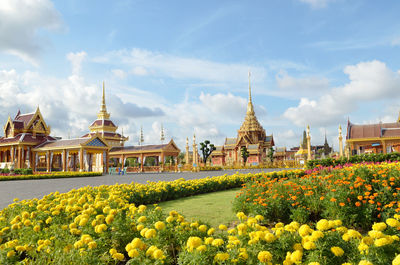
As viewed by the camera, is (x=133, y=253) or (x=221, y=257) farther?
(x=133, y=253)

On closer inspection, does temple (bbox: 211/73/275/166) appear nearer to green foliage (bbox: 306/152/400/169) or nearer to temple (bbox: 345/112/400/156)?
temple (bbox: 345/112/400/156)

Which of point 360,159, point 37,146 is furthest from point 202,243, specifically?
point 37,146

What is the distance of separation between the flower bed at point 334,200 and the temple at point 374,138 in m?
25.3

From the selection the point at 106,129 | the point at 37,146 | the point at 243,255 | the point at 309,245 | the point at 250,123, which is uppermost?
the point at 250,123

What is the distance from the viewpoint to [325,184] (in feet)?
22.1

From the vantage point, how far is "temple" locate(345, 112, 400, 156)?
28898 mm

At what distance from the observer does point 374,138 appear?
94.3 ft

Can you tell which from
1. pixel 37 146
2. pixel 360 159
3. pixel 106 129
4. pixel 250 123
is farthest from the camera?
pixel 250 123

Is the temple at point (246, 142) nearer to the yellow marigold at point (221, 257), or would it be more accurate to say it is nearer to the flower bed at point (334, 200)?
the flower bed at point (334, 200)

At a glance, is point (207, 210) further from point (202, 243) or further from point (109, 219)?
point (202, 243)

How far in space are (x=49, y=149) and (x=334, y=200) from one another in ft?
103

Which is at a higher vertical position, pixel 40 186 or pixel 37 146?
pixel 37 146

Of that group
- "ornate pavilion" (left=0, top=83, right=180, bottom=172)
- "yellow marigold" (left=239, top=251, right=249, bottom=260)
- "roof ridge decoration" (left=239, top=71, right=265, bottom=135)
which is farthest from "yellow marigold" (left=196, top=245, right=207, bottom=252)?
"roof ridge decoration" (left=239, top=71, right=265, bottom=135)

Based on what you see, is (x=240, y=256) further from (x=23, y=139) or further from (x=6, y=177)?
(x=23, y=139)
